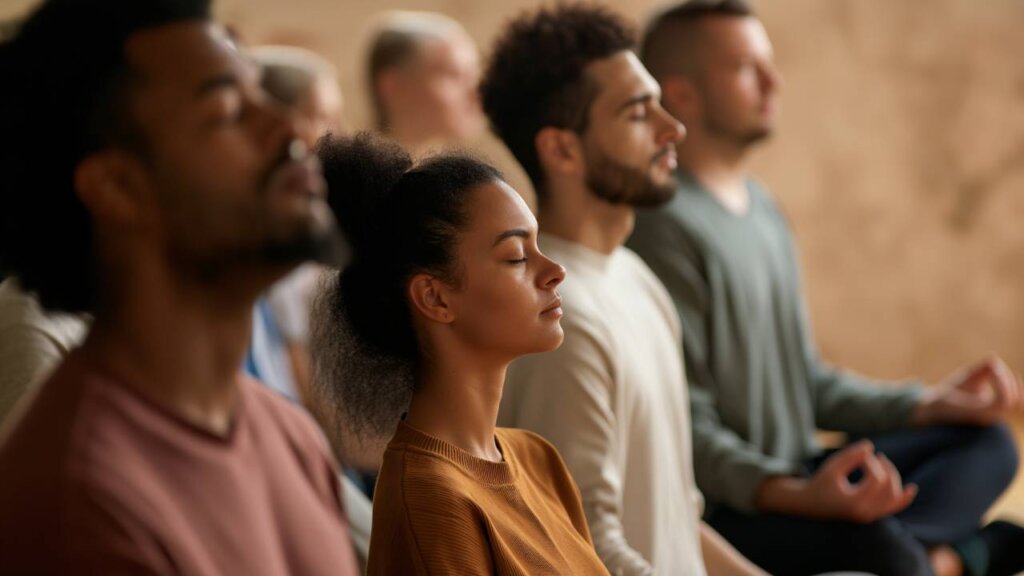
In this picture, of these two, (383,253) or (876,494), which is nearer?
(383,253)

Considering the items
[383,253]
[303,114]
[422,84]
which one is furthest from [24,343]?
[422,84]

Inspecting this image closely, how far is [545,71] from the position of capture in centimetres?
215

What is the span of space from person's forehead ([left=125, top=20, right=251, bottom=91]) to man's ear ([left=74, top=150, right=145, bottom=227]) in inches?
2.8

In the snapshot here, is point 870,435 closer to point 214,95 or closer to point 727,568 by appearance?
point 727,568

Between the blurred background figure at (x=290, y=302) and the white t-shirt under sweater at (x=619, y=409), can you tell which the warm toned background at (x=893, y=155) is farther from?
the white t-shirt under sweater at (x=619, y=409)

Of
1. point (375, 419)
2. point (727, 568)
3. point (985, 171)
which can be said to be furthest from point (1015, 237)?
point (375, 419)

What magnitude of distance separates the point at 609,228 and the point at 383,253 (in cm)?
68

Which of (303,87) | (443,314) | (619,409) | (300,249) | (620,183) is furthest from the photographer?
(303,87)

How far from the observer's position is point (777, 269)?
9.84 feet

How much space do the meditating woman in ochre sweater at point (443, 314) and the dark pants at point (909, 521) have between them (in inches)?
41.2

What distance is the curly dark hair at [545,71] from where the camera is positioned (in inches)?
84.0

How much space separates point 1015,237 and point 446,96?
2.72 meters

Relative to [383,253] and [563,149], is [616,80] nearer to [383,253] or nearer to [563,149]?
[563,149]

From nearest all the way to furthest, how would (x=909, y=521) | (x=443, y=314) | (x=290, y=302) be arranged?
(x=443, y=314)
(x=909, y=521)
(x=290, y=302)
